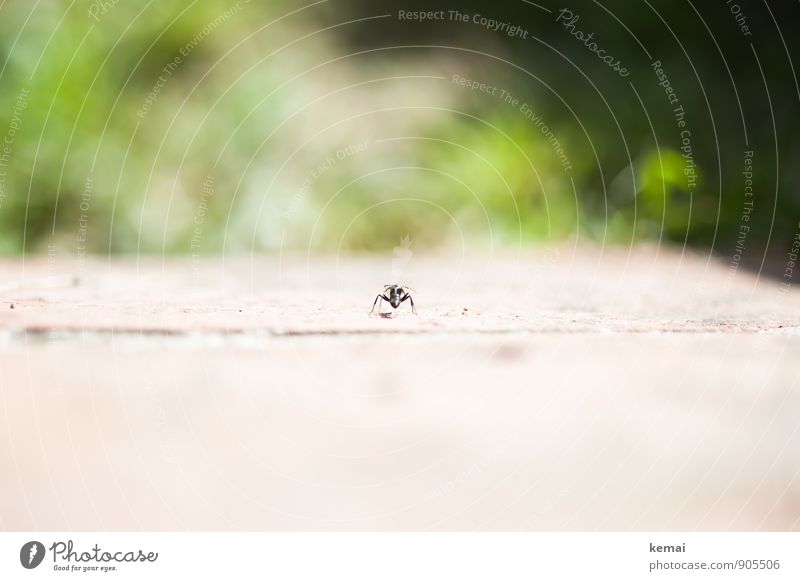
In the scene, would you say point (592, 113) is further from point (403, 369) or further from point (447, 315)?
point (403, 369)

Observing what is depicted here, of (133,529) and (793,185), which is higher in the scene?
(793,185)

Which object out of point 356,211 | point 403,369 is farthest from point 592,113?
point 403,369

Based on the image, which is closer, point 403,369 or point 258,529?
point 403,369
